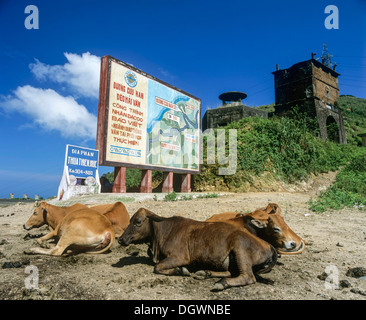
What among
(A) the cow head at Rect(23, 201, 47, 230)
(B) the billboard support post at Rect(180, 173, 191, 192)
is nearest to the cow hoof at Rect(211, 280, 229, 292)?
(A) the cow head at Rect(23, 201, 47, 230)

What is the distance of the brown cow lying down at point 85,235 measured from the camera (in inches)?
169

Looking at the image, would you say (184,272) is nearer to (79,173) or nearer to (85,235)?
(85,235)

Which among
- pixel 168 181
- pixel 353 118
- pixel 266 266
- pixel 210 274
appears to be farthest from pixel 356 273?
pixel 353 118

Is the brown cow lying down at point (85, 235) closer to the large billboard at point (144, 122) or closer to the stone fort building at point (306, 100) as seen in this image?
the large billboard at point (144, 122)

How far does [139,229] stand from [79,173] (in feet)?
28.8

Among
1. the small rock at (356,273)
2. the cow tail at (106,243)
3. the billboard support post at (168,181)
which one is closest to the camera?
the small rock at (356,273)

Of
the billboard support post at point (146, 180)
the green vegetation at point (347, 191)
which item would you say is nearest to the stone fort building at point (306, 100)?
the green vegetation at point (347, 191)

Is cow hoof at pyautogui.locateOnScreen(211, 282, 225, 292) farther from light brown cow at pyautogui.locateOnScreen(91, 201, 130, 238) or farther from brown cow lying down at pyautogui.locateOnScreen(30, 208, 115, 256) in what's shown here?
light brown cow at pyautogui.locateOnScreen(91, 201, 130, 238)

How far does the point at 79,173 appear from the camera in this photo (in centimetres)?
1173

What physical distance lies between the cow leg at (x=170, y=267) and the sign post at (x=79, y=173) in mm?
8827

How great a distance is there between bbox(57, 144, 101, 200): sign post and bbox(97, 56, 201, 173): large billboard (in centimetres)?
55

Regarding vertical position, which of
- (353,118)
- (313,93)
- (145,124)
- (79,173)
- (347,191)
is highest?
(353,118)
